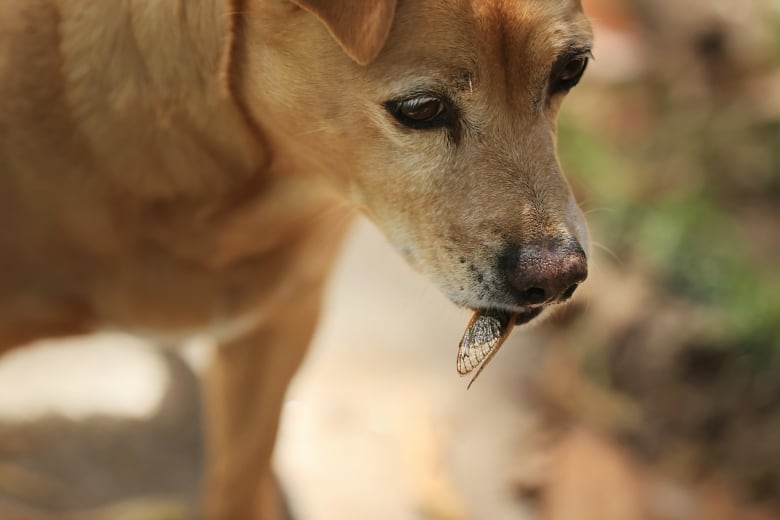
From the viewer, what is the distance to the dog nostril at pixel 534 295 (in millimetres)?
1395

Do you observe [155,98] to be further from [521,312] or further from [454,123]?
[521,312]

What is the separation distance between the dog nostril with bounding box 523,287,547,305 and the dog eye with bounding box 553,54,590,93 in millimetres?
314

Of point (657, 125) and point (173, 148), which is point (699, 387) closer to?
point (657, 125)

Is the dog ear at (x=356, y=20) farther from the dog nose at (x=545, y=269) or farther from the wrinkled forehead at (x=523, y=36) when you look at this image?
the dog nose at (x=545, y=269)

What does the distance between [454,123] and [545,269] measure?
0.24m

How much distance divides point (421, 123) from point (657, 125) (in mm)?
2208

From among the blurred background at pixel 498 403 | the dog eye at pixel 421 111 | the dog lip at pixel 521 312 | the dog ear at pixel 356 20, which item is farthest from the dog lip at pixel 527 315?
the blurred background at pixel 498 403

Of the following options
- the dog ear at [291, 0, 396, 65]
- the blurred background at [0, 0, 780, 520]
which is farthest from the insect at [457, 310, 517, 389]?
the blurred background at [0, 0, 780, 520]

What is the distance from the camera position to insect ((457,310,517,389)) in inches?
57.5

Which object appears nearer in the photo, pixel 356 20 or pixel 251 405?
pixel 356 20

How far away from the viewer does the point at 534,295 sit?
141cm

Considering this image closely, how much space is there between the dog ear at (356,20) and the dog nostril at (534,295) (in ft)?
1.29

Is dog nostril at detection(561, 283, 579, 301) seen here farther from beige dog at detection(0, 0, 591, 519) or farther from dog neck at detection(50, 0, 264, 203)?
dog neck at detection(50, 0, 264, 203)

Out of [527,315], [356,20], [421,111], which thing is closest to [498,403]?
[527,315]
